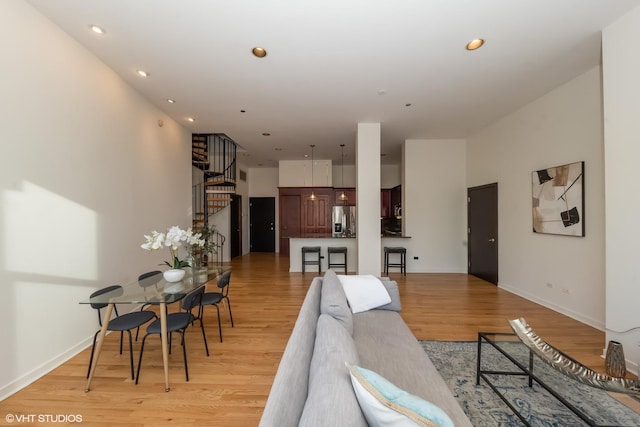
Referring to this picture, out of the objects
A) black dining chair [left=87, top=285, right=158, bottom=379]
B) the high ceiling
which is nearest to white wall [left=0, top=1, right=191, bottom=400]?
the high ceiling

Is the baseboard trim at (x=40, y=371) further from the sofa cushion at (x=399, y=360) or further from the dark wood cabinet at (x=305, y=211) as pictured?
the dark wood cabinet at (x=305, y=211)

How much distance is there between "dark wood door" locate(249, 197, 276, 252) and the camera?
9578mm

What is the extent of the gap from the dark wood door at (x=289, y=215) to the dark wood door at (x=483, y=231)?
5055 millimetres

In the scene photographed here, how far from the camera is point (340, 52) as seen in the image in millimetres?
2809

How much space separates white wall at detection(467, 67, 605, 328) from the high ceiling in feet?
1.18

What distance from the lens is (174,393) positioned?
6.77 ft

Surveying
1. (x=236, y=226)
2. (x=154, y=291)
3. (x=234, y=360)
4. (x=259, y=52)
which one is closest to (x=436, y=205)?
(x=259, y=52)

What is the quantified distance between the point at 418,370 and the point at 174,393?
193cm

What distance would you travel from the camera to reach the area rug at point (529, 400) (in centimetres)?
176

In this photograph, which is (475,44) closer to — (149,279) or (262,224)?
(149,279)

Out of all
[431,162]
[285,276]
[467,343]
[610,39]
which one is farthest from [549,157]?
[285,276]

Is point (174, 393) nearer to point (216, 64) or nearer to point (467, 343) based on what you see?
point (467, 343)

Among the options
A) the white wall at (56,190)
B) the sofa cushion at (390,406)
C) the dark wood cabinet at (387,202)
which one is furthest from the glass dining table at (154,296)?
the dark wood cabinet at (387,202)

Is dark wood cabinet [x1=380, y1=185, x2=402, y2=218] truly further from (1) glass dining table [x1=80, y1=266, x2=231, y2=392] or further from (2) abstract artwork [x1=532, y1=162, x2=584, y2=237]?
(1) glass dining table [x1=80, y1=266, x2=231, y2=392]
